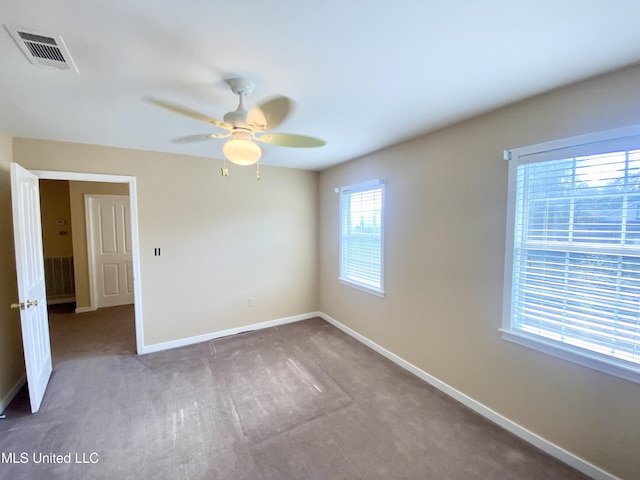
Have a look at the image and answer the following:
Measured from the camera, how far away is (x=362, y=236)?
357 cm

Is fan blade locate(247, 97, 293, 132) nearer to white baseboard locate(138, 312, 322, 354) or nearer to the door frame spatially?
the door frame

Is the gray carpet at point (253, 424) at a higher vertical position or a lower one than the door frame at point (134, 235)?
lower

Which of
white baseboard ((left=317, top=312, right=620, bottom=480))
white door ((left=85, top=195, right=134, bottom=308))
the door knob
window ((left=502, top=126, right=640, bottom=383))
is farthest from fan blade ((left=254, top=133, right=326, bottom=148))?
white door ((left=85, top=195, right=134, bottom=308))

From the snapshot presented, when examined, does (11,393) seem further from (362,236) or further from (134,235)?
(362,236)

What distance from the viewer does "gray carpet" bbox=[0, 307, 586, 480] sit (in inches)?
68.2

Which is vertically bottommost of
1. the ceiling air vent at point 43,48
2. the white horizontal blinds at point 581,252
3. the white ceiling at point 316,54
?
the white horizontal blinds at point 581,252

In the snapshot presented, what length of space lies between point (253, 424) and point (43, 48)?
2620 millimetres

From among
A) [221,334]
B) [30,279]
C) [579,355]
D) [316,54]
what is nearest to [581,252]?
[579,355]

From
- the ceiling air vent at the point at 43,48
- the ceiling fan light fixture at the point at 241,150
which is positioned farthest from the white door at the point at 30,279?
the ceiling fan light fixture at the point at 241,150

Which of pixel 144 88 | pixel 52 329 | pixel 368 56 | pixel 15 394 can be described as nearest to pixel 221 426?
pixel 15 394

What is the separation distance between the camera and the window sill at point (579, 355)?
1533 millimetres

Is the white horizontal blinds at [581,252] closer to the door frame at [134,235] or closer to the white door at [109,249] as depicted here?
the door frame at [134,235]

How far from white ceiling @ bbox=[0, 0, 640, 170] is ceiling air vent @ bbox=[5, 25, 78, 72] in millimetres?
36

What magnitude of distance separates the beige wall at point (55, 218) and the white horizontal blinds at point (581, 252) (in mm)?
7355
